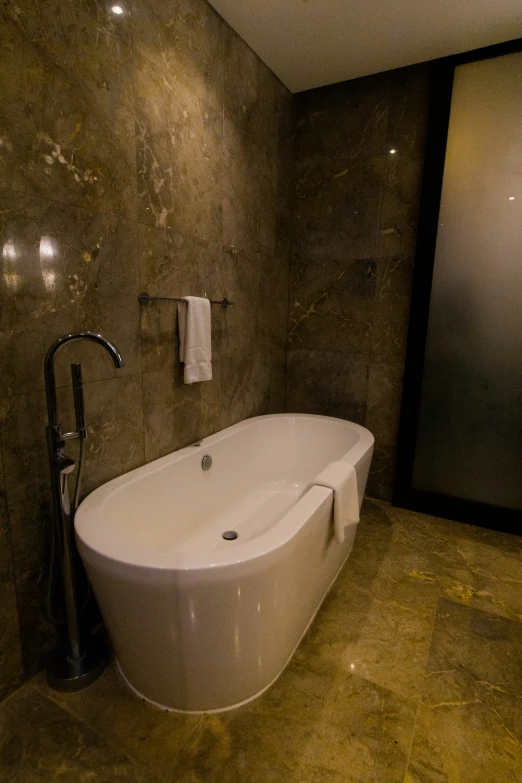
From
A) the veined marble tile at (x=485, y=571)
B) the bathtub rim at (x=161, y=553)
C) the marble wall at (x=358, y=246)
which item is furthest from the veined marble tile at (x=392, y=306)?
the bathtub rim at (x=161, y=553)

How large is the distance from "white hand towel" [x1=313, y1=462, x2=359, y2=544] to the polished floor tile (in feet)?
3.03

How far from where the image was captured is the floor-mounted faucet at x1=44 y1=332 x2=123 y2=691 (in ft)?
3.98

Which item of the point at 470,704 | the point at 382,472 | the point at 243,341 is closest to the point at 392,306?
the point at 243,341

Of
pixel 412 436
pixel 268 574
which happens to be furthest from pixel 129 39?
pixel 412 436

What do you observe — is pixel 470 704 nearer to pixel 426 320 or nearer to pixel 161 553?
pixel 161 553

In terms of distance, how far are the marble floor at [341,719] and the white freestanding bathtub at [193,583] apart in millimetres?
92

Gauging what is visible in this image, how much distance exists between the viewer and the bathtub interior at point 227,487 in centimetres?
161

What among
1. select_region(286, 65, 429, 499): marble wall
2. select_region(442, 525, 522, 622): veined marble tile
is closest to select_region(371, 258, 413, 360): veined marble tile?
select_region(286, 65, 429, 499): marble wall

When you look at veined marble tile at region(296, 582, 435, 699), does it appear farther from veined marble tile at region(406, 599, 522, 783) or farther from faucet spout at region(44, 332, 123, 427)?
faucet spout at region(44, 332, 123, 427)

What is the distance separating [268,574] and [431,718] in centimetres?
76

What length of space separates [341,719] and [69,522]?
1.08m

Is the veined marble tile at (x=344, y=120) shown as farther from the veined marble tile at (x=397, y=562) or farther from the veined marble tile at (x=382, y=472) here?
the veined marble tile at (x=397, y=562)

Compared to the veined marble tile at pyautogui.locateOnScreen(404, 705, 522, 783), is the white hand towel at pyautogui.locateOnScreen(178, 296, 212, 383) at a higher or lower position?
higher

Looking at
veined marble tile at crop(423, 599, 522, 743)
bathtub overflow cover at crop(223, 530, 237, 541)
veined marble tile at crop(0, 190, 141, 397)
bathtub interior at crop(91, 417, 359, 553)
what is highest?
veined marble tile at crop(0, 190, 141, 397)
